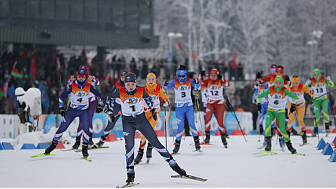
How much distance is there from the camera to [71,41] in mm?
31094

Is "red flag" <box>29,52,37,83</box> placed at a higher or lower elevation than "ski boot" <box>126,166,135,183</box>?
→ higher

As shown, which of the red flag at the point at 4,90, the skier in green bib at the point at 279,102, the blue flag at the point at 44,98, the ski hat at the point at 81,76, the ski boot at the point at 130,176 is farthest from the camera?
the red flag at the point at 4,90

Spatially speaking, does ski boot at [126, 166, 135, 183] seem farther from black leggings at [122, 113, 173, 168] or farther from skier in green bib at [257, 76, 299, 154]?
skier in green bib at [257, 76, 299, 154]

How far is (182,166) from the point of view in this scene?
10266mm

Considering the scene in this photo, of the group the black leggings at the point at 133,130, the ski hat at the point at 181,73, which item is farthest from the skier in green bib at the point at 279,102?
the black leggings at the point at 133,130

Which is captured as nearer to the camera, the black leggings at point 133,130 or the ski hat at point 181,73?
the black leggings at point 133,130

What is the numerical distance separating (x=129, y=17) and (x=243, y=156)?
2288 cm

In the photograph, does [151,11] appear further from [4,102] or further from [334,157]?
[334,157]

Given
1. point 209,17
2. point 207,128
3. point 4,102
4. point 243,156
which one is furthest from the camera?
point 209,17

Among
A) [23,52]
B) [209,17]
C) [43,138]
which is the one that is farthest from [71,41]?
[209,17]

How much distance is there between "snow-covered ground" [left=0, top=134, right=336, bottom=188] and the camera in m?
8.02

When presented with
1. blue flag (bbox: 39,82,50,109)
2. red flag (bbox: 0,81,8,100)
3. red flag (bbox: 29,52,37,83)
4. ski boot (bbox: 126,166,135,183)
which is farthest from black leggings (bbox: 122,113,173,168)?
red flag (bbox: 29,52,37,83)

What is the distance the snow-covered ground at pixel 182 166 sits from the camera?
8016 millimetres

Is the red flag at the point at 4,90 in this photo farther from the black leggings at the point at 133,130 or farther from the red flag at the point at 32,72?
the black leggings at the point at 133,130
